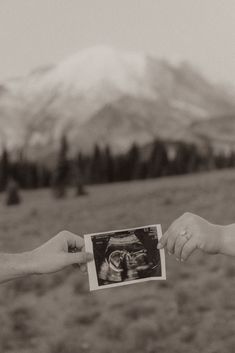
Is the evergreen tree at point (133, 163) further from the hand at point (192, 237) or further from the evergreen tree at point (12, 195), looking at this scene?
the hand at point (192, 237)

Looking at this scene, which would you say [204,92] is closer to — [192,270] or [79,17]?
[79,17]

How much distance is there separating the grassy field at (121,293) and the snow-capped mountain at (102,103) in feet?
0.76

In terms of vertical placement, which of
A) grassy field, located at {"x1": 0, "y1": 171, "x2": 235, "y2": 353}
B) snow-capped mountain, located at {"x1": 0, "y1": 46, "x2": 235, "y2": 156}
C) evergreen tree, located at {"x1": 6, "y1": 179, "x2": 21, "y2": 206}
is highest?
snow-capped mountain, located at {"x1": 0, "y1": 46, "x2": 235, "y2": 156}

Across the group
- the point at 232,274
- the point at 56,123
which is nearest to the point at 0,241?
the point at 56,123

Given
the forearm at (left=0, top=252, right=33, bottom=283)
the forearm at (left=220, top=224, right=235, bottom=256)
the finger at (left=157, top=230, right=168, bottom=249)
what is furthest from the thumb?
the forearm at (left=220, top=224, right=235, bottom=256)

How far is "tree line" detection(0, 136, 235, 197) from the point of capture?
2.28 m

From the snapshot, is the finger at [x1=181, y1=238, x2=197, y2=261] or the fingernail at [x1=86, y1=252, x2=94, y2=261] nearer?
the finger at [x1=181, y1=238, x2=197, y2=261]

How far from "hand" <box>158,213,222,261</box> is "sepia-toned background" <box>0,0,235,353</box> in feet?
2.54

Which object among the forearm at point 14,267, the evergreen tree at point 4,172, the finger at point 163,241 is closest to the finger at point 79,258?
the forearm at point 14,267

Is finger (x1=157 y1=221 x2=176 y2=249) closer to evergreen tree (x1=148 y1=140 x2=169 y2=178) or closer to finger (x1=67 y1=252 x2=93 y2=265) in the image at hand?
finger (x1=67 y1=252 x2=93 y2=265)

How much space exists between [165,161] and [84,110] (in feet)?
1.43

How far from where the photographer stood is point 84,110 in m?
2.33

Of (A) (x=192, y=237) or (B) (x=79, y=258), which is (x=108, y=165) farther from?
(A) (x=192, y=237)

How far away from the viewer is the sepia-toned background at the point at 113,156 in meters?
2.29
